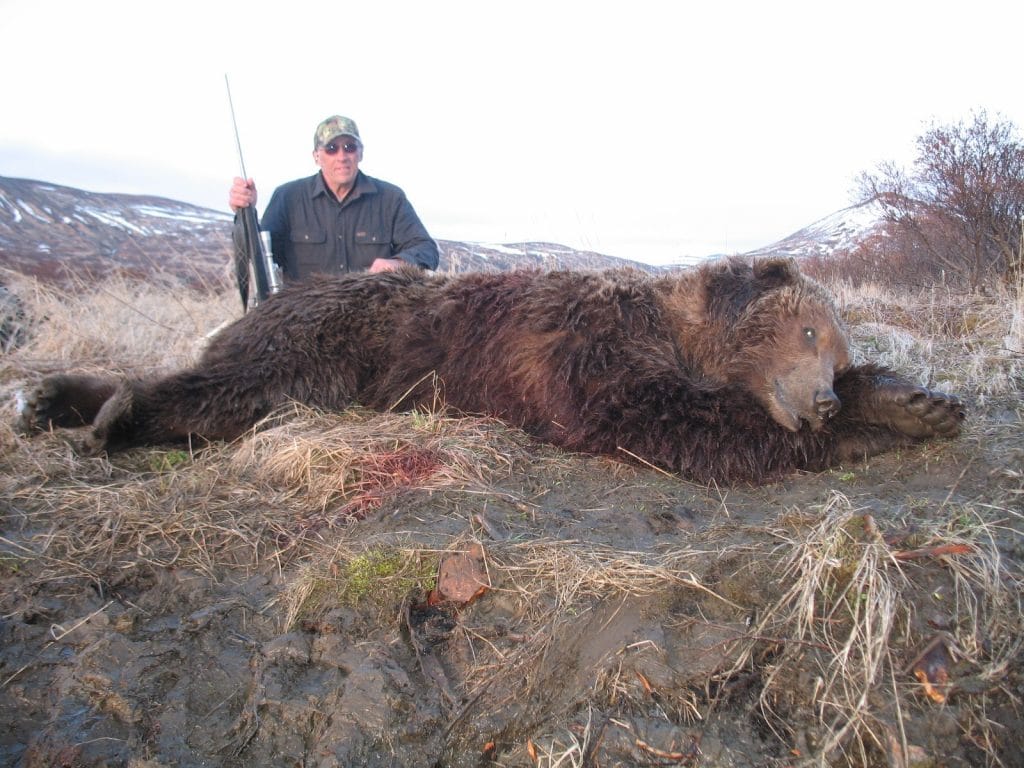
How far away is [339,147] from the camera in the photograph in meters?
5.80

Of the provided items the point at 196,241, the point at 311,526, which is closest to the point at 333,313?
the point at 311,526

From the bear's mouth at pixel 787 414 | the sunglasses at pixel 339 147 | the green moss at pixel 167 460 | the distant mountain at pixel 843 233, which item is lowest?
the green moss at pixel 167 460

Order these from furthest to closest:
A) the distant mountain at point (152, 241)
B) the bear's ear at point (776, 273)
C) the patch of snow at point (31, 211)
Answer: the patch of snow at point (31, 211) < the distant mountain at point (152, 241) < the bear's ear at point (776, 273)

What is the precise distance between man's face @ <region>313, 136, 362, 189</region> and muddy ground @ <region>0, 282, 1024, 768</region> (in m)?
3.82

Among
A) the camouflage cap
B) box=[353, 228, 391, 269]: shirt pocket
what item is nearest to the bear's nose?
box=[353, 228, 391, 269]: shirt pocket

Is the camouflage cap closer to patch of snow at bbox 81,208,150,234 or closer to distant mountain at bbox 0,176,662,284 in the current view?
distant mountain at bbox 0,176,662,284

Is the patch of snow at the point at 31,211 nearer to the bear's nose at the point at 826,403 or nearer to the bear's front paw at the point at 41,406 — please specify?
the bear's front paw at the point at 41,406

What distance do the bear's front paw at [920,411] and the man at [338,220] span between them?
4.00 m

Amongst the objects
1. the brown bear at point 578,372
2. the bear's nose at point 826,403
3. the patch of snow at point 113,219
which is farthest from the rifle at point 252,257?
the patch of snow at point 113,219

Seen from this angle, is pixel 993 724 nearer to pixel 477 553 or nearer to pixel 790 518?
pixel 790 518

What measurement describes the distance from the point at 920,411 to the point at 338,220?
15.8ft

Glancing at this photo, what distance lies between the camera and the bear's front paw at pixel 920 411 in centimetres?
289

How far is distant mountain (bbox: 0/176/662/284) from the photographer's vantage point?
38.3 ft

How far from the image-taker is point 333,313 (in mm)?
3887
